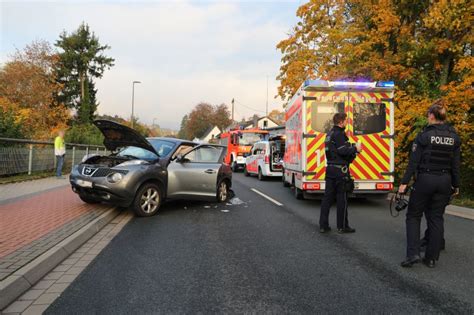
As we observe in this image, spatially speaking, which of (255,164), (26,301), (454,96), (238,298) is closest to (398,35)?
(454,96)

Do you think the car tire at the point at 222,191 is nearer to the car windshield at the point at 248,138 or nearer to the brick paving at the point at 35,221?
the brick paving at the point at 35,221

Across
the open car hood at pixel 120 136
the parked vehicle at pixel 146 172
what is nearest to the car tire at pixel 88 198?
the parked vehicle at pixel 146 172

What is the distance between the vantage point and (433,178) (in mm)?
4355

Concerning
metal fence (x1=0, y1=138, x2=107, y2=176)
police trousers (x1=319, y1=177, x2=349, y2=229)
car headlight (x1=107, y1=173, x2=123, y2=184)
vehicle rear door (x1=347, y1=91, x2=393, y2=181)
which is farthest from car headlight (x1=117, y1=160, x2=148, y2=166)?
metal fence (x1=0, y1=138, x2=107, y2=176)

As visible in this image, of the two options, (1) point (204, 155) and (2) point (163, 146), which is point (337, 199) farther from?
(2) point (163, 146)

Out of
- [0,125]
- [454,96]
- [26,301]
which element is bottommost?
[26,301]

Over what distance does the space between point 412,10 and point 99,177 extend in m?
12.3

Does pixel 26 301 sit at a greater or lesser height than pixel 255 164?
lesser

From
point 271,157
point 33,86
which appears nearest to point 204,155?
point 271,157

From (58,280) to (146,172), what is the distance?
11.3 feet

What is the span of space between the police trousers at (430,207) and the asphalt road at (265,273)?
11.1 inches

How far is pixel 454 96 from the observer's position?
10.6 metres

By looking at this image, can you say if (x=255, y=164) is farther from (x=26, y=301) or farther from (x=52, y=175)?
(x=26, y=301)

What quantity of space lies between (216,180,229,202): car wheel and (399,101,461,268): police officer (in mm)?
5199
